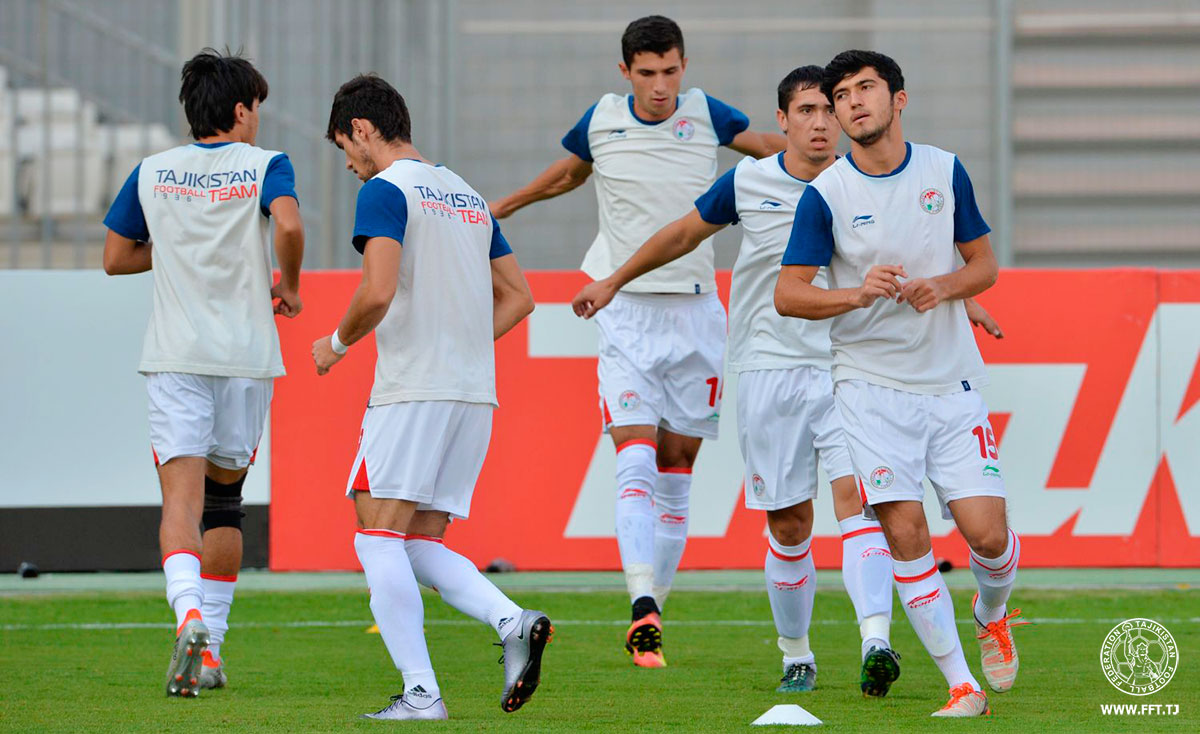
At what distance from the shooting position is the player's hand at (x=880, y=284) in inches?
170

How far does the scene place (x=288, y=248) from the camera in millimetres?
5215

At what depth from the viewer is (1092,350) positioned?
827 centimetres

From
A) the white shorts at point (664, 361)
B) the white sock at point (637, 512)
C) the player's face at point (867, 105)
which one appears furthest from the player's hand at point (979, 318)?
the white sock at point (637, 512)

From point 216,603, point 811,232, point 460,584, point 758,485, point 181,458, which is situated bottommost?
point 216,603

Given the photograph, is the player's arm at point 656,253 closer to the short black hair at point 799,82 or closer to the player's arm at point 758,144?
the short black hair at point 799,82

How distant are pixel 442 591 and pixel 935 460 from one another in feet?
4.45

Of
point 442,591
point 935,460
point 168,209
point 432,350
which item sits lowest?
point 442,591

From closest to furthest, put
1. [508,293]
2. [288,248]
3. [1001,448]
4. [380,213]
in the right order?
1. [380,213]
2. [508,293]
3. [288,248]
4. [1001,448]

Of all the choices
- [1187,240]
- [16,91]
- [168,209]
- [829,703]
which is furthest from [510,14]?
[829,703]

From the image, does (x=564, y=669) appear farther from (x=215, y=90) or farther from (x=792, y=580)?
(x=215, y=90)

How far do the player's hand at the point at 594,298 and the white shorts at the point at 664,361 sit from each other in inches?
21.7

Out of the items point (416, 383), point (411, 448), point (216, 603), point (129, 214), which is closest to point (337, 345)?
point (416, 383)

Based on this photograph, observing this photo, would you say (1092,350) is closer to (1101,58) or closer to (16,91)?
(1101,58)

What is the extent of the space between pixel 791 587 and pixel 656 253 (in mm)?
1148
